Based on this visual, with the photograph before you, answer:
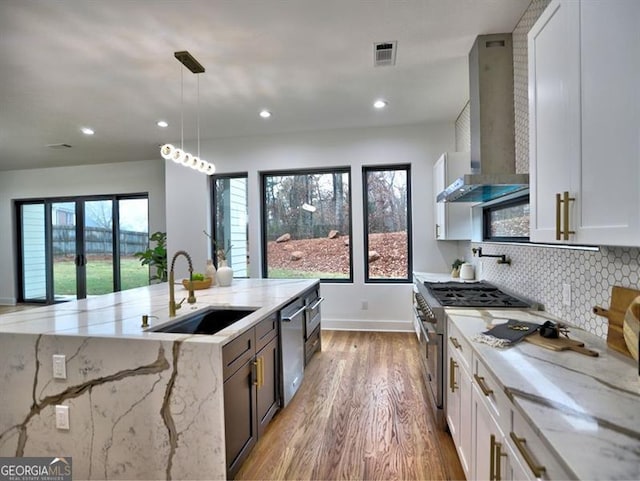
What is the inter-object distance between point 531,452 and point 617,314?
0.82 metres

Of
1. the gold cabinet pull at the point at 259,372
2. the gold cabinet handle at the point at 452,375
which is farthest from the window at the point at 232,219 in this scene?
the gold cabinet handle at the point at 452,375

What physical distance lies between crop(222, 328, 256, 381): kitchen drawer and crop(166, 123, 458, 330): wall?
2.88m

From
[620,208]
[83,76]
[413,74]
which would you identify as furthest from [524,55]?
[83,76]

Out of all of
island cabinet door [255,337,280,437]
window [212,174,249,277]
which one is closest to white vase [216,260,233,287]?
island cabinet door [255,337,280,437]

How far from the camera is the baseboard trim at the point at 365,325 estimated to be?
4559mm

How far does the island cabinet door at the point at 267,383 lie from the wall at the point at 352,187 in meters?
2.40

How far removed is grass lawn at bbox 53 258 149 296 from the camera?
6.23 m

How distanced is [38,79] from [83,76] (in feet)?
1.47

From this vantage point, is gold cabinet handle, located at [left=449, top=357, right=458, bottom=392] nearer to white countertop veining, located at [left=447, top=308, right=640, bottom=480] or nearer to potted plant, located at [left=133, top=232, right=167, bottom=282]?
white countertop veining, located at [left=447, top=308, right=640, bottom=480]

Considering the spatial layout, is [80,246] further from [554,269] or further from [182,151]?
[554,269]

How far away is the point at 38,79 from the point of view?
3.04 m

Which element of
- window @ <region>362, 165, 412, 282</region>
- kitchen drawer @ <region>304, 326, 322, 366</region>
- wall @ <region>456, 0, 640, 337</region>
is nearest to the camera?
wall @ <region>456, 0, 640, 337</region>

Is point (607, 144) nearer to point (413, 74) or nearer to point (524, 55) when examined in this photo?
point (524, 55)

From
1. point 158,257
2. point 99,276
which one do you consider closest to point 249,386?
point 158,257
